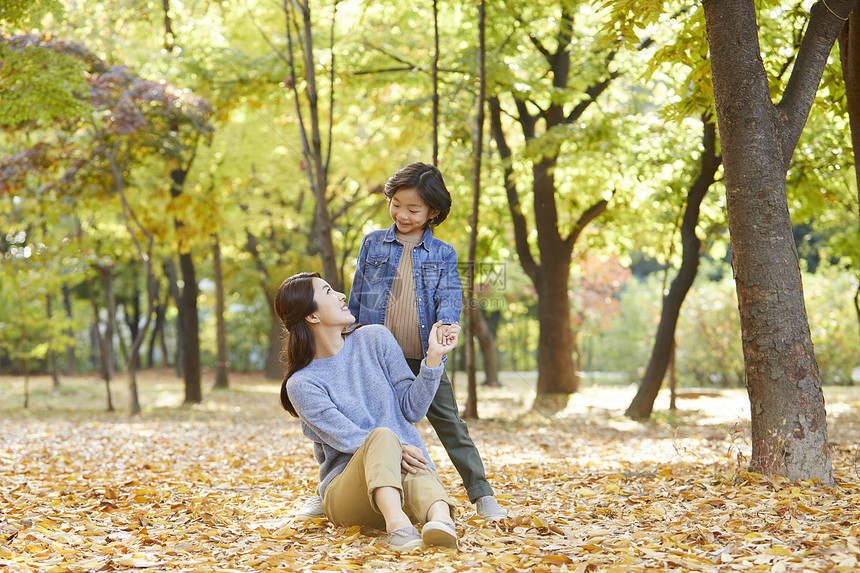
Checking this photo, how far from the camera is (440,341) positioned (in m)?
3.05

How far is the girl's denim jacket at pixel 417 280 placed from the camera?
133 inches

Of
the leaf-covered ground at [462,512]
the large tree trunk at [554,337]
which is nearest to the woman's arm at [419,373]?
the leaf-covered ground at [462,512]

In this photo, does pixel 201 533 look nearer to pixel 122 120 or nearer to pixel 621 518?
pixel 621 518

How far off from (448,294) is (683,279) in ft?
19.3

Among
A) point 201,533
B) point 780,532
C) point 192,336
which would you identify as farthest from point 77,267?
point 780,532

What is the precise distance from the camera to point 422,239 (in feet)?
11.4

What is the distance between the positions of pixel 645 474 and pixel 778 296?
1329mm

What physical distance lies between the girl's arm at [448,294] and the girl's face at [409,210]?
20 cm

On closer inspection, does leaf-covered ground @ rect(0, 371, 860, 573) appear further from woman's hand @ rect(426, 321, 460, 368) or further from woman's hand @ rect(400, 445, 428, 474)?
woman's hand @ rect(426, 321, 460, 368)

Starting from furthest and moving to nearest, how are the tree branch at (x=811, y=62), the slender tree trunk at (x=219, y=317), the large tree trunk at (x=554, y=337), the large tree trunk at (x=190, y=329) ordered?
the slender tree trunk at (x=219, y=317) → the large tree trunk at (x=190, y=329) → the large tree trunk at (x=554, y=337) → the tree branch at (x=811, y=62)

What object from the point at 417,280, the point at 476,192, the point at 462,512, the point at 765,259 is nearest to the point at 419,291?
the point at 417,280

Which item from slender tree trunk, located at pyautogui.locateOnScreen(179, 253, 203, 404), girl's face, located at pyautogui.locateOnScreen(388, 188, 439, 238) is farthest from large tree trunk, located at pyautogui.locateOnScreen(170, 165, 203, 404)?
girl's face, located at pyautogui.locateOnScreen(388, 188, 439, 238)

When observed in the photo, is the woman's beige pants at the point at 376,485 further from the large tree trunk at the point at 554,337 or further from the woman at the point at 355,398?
the large tree trunk at the point at 554,337

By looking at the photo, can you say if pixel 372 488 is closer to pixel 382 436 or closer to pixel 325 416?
pixel 382 436
